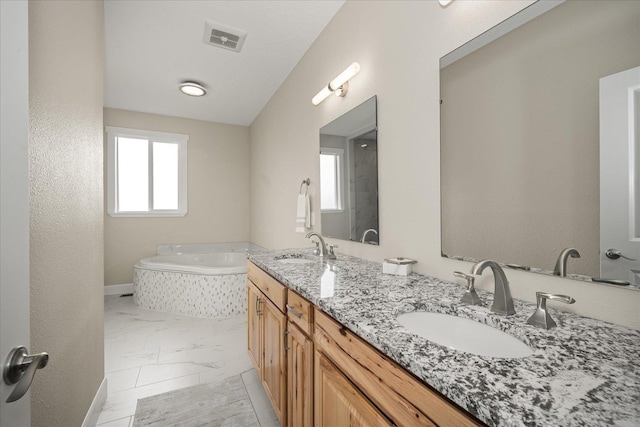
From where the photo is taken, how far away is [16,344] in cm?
55

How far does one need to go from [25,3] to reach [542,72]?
1.38m

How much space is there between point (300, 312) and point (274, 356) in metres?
0.50

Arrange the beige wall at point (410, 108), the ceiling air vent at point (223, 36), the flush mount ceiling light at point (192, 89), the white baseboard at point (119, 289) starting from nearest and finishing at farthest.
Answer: the beige wall at point (410, 108) < the ceiling air vent at point (223, 36) < the flush mount ceiling light at point (192, 89) < the white baseboard at point (119, 289)

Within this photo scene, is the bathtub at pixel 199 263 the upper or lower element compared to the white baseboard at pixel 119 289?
upper

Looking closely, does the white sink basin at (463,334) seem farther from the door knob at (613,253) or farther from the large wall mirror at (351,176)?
the large wall mirror at (351,176)

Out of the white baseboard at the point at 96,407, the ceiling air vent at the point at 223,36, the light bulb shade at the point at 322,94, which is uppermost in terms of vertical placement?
the ceiling air vent at the point at 223,36

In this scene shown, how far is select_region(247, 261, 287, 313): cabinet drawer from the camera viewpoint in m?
1.35

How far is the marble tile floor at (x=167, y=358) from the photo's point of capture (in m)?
1.76

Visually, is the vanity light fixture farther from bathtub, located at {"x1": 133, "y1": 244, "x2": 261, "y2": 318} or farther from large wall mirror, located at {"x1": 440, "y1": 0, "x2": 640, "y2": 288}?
bathtub, located at {"x1": 133, "y1": 244, "x2": 261, "y2": 318}

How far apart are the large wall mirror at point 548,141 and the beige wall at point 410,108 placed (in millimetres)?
67

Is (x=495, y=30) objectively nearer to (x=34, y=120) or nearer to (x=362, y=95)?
(x=362, y=95)

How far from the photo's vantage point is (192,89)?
129 inches

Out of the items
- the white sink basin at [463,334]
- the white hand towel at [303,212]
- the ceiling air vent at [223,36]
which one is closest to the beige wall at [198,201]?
the ceiling air vent at [223,36]

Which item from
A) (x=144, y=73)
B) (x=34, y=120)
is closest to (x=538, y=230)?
(x=34, y=120)
